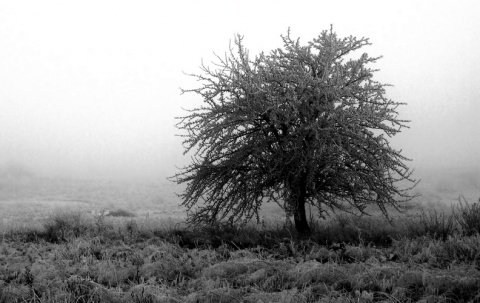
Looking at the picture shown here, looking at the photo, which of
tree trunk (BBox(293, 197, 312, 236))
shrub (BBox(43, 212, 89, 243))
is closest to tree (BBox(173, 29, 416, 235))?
tree trunk (BBox(293, 197, 312, 236))

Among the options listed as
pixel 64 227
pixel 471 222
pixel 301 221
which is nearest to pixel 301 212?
pixel 301 221

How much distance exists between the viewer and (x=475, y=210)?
1367 centimetres

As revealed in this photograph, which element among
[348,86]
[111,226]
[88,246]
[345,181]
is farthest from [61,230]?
[348,86]

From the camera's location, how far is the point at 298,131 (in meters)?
14.2

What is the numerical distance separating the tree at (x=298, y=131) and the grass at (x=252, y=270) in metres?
1.63

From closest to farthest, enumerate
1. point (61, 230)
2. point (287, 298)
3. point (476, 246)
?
point (287, 298) < point (476, 246) < point (61, 230)

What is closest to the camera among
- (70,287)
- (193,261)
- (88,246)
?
(70,287)

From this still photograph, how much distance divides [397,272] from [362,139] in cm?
651

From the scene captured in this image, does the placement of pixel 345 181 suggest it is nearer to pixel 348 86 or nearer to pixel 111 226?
pixel 348 86

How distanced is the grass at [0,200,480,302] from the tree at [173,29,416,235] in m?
1.63

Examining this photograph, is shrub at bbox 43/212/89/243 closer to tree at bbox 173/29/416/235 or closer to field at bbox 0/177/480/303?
field at bbox 0/177/480/303

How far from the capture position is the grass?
7613mm

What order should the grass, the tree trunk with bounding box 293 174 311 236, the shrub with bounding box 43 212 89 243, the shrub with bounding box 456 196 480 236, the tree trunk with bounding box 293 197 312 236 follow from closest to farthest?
the grass
the shrub with bounding box 456 196 480 236
the tree trunk with bounding box 293 174 311 236
the tree trunk with bounding box 293 197 312 236
the shrub with bounding box 43 212 89 243

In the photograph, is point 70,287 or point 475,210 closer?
point 70,287
